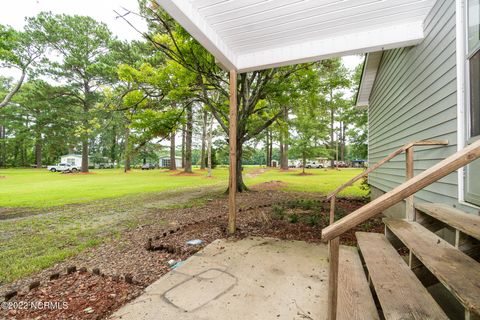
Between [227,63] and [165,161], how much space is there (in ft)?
153

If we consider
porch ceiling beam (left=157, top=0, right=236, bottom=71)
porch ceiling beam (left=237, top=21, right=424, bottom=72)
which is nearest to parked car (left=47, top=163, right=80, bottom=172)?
porch ceiling beam (left=157, top=0, right=236, bottom=71)

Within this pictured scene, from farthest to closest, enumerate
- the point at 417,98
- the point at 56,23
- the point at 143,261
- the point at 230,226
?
the point at 56,23 → the point at 230,226 → the point at 417,98 → the point at 143,261

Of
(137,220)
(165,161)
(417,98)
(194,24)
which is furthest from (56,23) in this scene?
(165,161)

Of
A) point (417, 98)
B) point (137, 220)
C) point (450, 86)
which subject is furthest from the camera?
point (137, 220)

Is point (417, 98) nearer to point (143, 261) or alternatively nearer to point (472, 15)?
point (472, 15)

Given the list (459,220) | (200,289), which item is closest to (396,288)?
(459,220)

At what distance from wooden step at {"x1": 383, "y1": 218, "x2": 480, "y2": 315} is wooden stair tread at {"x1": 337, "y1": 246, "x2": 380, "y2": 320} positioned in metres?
0.50

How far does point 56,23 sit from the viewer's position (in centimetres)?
1623

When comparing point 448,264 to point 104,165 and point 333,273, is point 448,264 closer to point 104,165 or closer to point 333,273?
point 333,273

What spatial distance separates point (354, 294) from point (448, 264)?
0.69m

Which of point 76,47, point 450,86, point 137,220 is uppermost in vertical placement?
point 76,47

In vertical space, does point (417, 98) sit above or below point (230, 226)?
above

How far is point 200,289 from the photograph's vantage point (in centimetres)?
232

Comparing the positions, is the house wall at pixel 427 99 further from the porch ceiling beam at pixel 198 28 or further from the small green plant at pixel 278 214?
the porch ceiling beam at pixel 198 28
